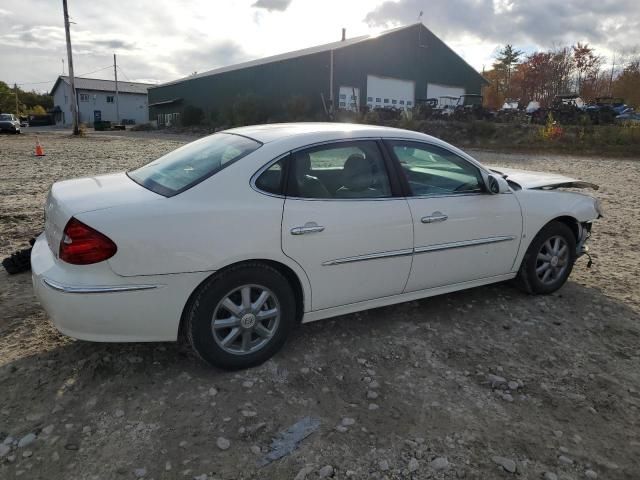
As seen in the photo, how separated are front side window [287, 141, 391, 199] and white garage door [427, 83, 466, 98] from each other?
35547mm

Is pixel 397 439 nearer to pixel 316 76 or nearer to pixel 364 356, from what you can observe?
pixel 364 356

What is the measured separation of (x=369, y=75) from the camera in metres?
34.2

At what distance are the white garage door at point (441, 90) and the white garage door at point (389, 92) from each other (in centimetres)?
174

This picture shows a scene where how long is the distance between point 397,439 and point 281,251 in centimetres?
128

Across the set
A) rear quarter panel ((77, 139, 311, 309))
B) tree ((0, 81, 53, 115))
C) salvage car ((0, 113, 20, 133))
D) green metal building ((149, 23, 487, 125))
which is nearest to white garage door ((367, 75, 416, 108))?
green metal building ((149, 23, 487, 125))

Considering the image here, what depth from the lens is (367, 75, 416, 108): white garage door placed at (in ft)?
113

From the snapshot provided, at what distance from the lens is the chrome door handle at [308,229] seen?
319 centimetres

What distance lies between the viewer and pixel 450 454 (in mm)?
2561

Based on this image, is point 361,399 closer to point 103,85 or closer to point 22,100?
point 103,85

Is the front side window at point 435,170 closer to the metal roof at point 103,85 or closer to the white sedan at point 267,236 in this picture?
the white sedan at point 267,236

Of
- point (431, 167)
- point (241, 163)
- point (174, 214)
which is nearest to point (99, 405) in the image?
point (174, 214)

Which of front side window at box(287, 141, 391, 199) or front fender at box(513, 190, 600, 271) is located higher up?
front side window at box(287, 141, 391, 199)

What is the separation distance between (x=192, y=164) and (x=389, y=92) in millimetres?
33938

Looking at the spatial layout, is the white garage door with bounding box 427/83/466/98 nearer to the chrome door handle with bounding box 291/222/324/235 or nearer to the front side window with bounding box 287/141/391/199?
the front side window with bounding box 287/141/391/199
